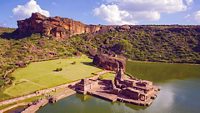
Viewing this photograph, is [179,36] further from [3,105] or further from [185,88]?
[3,105]

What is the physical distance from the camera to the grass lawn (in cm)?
5920

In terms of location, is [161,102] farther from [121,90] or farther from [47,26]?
[47,26]

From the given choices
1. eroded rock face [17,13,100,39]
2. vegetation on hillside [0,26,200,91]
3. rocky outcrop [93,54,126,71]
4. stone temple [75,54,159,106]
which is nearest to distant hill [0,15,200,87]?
vegetation on hillside [0,26,200,91]

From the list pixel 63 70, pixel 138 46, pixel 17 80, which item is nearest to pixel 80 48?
pixel 138 46

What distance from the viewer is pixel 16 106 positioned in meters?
51.1

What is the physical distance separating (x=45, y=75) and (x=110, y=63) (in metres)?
22.5

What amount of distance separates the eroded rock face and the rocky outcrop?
43.9 metres

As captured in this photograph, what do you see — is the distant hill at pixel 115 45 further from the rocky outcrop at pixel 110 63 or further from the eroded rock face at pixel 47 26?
the rocky outcrop at pixel 110 63

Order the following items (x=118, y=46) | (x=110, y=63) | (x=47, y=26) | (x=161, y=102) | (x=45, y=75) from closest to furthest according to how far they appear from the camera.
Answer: (x=161, y=102) → (x=45, y=75) → (x=110, y=63) → (x=47, y=26) → (x=118, y=46)

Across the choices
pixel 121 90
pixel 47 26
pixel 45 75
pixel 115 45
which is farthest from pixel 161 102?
pixel 47 26

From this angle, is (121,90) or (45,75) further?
(45,75)

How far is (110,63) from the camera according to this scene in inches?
3339

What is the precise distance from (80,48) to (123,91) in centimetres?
6856

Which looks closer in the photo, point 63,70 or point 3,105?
point 3,105
